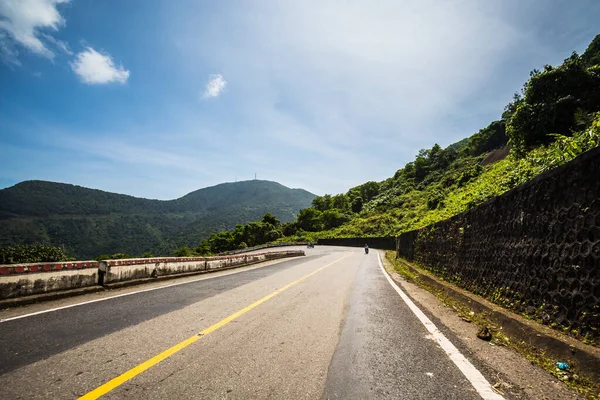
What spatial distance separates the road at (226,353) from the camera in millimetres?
2635

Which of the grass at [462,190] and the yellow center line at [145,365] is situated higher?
the grass at [462,190]

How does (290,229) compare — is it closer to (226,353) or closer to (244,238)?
(244,238)

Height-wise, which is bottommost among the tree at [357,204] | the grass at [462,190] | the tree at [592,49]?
the grass at [462,190]

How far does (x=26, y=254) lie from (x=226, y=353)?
34.0 metres

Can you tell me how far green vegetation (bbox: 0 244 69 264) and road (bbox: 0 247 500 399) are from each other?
94.2 ft

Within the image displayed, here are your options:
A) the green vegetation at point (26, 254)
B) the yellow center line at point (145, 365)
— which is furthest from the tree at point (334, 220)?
the yellow center line at point (145, 365)

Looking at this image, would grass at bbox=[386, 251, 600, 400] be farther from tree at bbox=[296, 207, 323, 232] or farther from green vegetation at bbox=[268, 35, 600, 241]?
tree at bbox=[296, 207, 323, 232]

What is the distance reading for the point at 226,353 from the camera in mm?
3518

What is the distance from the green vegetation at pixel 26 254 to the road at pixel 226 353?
2871 centimetres

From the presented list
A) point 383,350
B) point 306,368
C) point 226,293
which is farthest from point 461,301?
point 226,293

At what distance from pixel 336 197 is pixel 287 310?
133770mm

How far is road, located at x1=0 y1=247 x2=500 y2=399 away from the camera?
2635 mm

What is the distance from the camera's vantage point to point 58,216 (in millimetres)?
181875

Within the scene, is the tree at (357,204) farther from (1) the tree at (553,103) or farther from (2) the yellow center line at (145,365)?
(2) the yellow center line at (145,365)
